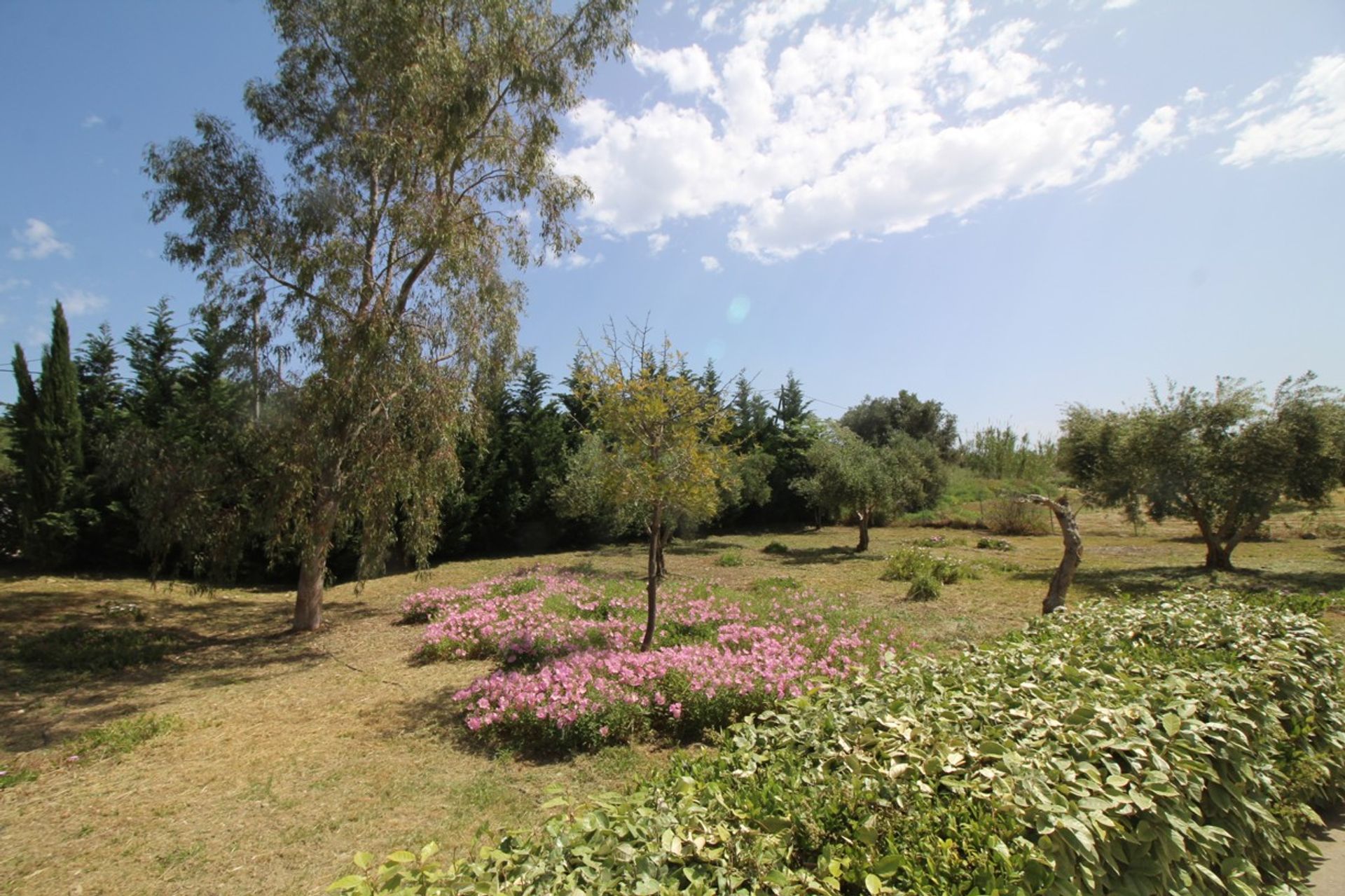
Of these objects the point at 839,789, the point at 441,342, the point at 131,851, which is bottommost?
the point at 131,851

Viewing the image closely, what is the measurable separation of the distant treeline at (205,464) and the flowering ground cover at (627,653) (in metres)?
2.07

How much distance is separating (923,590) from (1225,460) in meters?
6.66

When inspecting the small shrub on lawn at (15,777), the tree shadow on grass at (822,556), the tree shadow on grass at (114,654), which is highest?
the tree shadow on grass at (822,556)

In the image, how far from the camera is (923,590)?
10.1m

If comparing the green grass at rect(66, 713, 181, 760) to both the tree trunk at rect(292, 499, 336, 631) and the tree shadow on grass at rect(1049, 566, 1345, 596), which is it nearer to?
the tree trunk at rect(292, 499, 336, 631)

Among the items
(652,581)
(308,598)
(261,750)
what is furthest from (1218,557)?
(308,598)

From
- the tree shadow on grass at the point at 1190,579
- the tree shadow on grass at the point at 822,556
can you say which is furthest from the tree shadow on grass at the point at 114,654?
the tree shadow on grass at the point at 1190,579

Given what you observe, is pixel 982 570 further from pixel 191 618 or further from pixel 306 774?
pixel 191 618

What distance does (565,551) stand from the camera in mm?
18234

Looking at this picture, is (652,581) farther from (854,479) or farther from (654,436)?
(854,479)

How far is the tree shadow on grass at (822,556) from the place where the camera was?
15.2 m

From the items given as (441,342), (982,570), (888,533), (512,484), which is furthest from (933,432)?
(441,342)

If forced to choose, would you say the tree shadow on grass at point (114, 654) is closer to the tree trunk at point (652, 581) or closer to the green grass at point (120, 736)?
the green grass at point (120, 736)

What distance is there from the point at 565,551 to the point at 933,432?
24.7 metres
